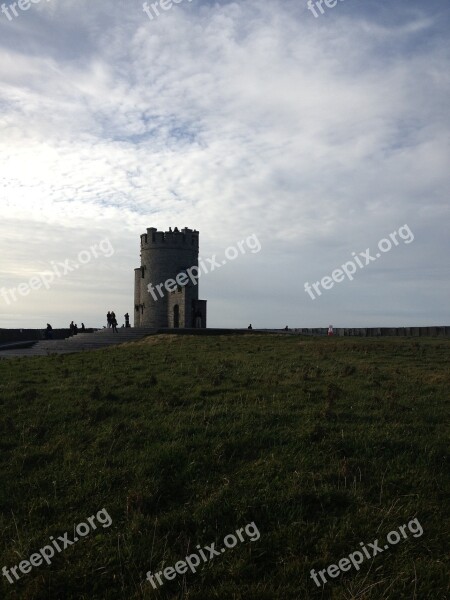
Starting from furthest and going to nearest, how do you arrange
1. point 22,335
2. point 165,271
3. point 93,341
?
1. point 165,271
2. point 22,335
3. point 93,341

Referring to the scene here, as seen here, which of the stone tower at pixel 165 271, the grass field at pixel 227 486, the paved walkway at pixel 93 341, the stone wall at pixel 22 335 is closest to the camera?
the grass field at pixel 227 486

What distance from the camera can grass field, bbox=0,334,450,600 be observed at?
558cm

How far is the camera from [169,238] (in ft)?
177

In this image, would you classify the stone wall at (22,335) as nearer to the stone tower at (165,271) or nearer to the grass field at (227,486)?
the stone tower at (165,271)

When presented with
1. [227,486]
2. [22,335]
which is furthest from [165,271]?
[227,486]

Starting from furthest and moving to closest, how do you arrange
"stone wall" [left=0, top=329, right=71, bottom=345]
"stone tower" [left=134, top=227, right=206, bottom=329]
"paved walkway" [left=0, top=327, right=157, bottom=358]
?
"stone tower" [left=134, top=227, right=206, bottom=329] < "stone wall" [left=0, top=329, right=71, bottom=345] < "paved walkway" [left=0, top=327, right=157, bottom=358]

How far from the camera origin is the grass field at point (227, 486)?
5582mm

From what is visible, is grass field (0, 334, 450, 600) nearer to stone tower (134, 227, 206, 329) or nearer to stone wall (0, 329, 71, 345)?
stone wall (0, 329, 71, 345)

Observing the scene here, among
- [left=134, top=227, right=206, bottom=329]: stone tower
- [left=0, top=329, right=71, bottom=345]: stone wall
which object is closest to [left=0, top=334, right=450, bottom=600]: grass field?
[left=0, top=329, right=71, bottom=345]: stone wall

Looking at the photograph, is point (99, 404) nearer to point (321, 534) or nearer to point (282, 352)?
point (321, 534)

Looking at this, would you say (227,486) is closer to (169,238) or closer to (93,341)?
(93,341)

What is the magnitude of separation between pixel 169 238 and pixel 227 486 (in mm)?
47933

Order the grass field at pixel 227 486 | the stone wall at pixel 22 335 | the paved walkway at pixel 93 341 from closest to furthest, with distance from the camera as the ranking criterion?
the grass field at pixel 227 486
the paved walkway at pixel 93 341
the stone wall at pixel 22 335

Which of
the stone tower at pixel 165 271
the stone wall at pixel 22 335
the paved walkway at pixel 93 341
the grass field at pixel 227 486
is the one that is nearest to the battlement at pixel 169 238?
the stone tower at pixel 165 271
